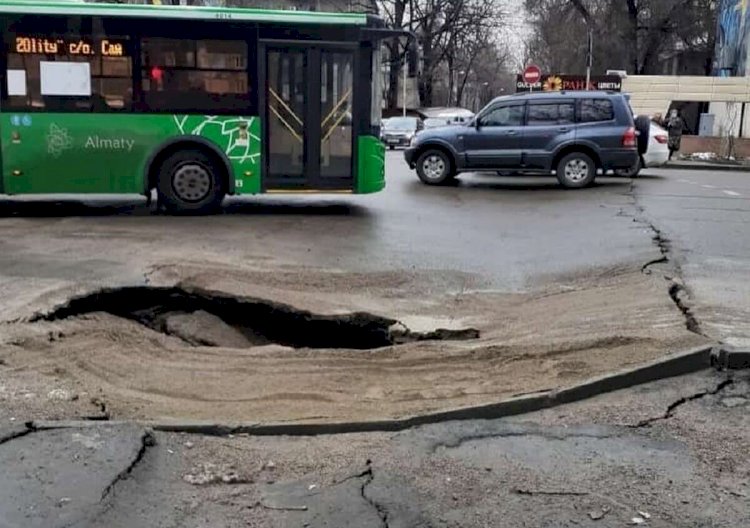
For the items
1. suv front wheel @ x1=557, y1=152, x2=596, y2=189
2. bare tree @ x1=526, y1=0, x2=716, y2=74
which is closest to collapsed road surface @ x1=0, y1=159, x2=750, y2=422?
suv front wheel @ x1=557, y1=152, x2=596, y2=189

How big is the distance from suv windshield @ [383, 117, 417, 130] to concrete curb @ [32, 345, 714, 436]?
3367cm

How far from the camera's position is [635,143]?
18.5 meters

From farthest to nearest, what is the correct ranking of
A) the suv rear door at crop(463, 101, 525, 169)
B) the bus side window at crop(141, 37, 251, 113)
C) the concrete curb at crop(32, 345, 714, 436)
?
the suv rear door at crop(463, 101, 525, 169)
the bus side window at crop(141, 37, 251, 113)
the concrete curb at crop(32, 345, 714, 436)

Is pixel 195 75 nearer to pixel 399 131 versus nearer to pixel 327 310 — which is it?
pixel 327 310

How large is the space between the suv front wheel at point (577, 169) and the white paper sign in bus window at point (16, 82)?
1123cm

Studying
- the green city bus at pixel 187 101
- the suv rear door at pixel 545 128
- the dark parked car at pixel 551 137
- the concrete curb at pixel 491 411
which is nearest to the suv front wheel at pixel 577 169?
the dark parked car at pixel 551 137

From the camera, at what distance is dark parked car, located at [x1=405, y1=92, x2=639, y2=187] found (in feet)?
60.5

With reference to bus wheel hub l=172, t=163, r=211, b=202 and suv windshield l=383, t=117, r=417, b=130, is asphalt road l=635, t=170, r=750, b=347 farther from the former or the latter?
suv windshield l=383, t=117, r=417, b=130

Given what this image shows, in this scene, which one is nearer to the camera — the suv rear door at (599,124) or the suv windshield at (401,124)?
the suv rear door at (599,124)

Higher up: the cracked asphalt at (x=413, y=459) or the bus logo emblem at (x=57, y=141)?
the bus logo emblem at (x=57, y=141)

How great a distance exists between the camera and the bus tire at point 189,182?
44.0 feet

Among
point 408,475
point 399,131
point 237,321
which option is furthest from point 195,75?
point 399,131

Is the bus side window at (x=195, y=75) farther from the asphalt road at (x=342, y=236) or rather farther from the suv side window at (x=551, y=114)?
the suv side window at (x=551, y=114)

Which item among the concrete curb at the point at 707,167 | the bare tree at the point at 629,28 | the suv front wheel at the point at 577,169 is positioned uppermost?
the bare tree at the point at 629,28
